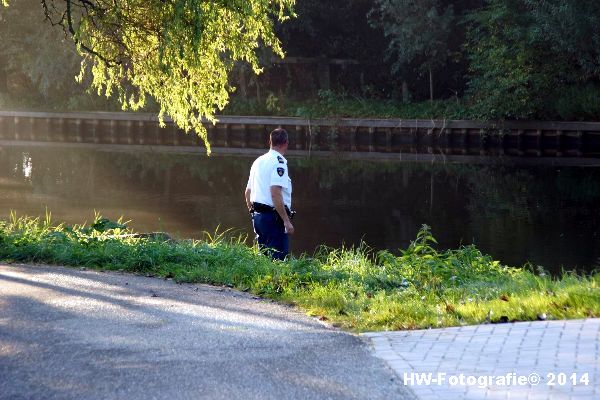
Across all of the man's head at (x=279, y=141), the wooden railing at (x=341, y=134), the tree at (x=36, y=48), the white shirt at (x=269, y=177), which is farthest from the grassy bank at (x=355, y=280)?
the tree at (x=36, y=48)

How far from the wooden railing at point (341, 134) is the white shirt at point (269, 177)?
90.4 ft

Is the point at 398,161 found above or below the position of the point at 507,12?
below

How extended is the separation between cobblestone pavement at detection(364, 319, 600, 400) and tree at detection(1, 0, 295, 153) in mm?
6415

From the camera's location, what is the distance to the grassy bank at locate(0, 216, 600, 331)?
7590mm

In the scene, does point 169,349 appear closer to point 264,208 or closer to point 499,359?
point 499,359

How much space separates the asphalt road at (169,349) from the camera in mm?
5598

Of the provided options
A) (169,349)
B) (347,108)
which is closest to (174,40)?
(169,349)

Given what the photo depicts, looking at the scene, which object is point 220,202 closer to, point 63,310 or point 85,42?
point 85,42

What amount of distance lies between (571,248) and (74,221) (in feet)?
34.3

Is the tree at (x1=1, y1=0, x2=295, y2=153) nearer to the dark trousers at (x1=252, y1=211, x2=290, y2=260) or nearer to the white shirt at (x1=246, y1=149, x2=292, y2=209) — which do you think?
the white shirt at (x1=246, y1=149, x2=292, y2=209)

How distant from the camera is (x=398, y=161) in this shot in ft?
119

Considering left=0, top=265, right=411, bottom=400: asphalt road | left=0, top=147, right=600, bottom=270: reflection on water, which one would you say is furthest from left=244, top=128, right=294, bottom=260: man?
left=0, top=147, right=600, bottom=270: reflection on water

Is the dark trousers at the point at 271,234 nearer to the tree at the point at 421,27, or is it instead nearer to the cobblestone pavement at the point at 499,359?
the cobblestone pavement at the point at 499,359

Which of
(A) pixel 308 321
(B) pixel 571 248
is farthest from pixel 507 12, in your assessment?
(A) pixel 308 321
